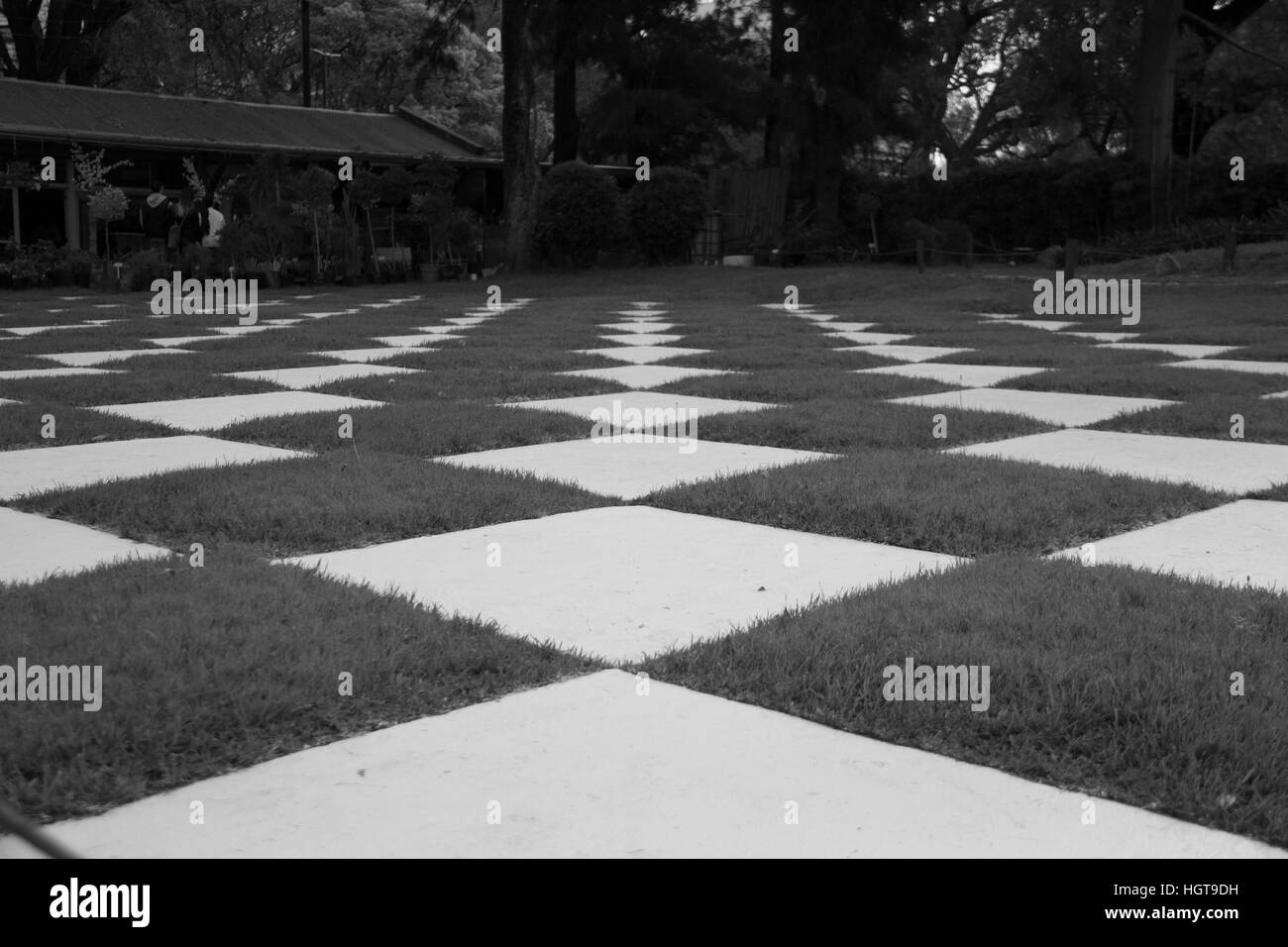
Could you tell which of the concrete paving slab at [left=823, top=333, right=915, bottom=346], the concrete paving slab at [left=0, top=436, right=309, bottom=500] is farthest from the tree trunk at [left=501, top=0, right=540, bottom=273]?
the concrete paving slab at [left=0, top=436, right=309, bottom=500]

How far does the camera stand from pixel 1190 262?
1795 cm

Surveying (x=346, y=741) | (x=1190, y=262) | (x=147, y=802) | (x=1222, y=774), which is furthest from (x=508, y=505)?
(x=1190, y=262)

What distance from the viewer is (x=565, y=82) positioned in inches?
1012

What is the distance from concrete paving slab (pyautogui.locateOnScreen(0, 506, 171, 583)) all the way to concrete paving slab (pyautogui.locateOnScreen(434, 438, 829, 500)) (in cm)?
138

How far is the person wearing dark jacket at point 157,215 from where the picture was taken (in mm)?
22891

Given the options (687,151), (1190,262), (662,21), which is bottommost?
(1190,262)

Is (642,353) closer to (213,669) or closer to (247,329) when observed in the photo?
(247,329)

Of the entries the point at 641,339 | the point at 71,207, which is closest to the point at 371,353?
the point at 641,339

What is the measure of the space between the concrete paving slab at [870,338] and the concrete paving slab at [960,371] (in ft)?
5.41

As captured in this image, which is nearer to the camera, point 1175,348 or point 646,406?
point 646,406

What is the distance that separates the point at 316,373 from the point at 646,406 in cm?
244

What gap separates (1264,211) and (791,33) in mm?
8877

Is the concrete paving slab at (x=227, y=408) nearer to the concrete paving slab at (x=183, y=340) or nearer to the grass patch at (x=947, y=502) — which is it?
the grass patch at (x=947, y=502)

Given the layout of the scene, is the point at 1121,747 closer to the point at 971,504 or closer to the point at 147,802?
the point at 147,802
